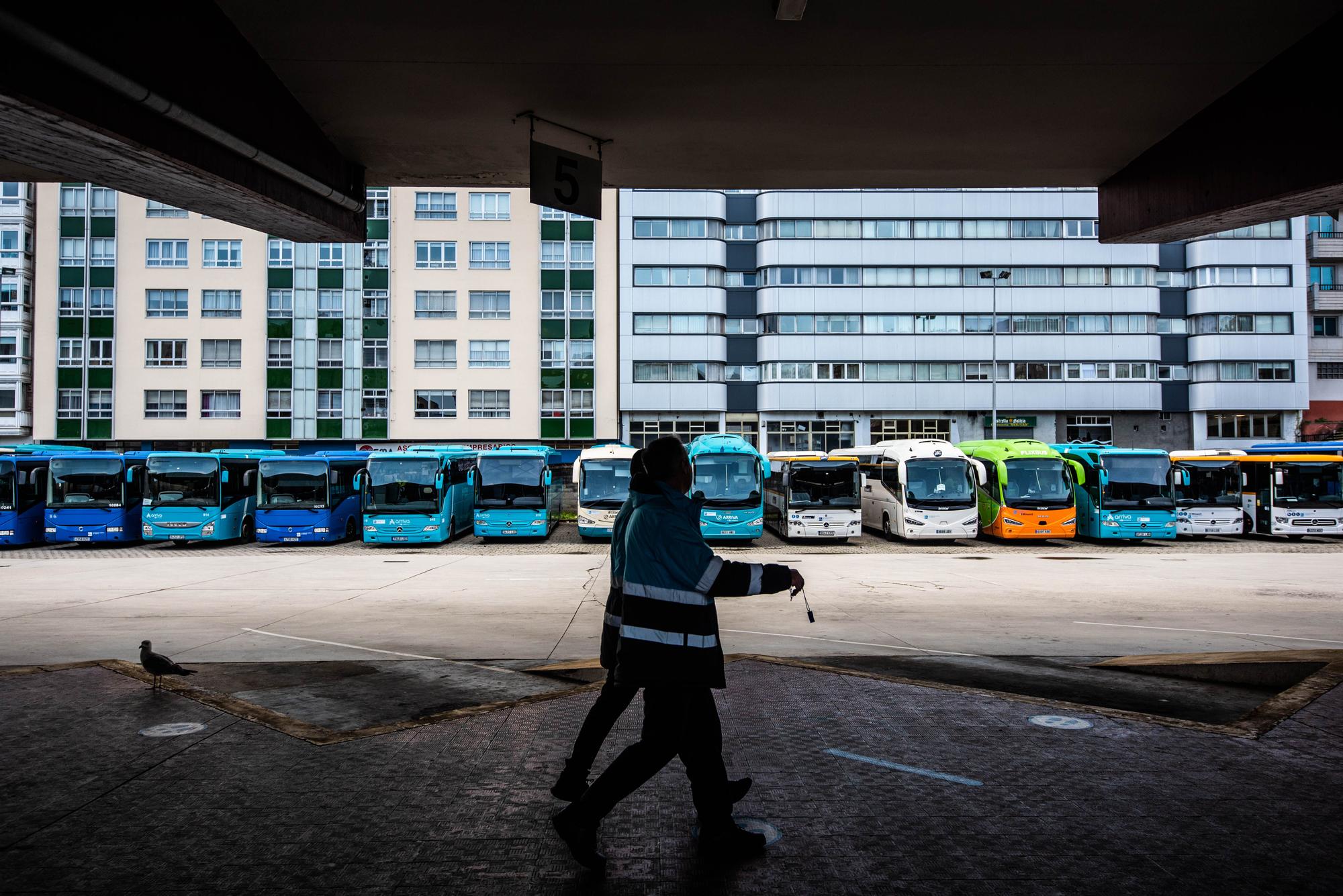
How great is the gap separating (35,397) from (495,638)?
172 ft

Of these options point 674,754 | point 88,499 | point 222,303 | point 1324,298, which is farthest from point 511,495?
point 1324,298

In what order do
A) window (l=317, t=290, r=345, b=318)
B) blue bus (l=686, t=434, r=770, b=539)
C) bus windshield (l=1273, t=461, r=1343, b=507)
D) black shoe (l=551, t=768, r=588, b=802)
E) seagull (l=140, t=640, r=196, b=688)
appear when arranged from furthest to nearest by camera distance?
window (l=317, t=290, r=345, b=318) < bus windshield (l=1273, t=461, r=1343, b=507) < blue bus (l=686, t=434, r=770, b=539) < seagull (l=140, t=640, r=196, b=688) < black shoe (l=551, t=768, r=588, b=802)

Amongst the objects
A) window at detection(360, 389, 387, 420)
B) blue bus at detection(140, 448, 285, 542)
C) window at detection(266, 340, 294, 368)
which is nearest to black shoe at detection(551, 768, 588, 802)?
blue bus at detection(140, 448, 285, 542)

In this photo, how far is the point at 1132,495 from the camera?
88.3 feet

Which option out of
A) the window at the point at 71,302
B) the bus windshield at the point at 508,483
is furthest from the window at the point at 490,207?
the bus windshield at the point at 508,483

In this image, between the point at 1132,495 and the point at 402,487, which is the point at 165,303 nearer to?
the point at 402,487

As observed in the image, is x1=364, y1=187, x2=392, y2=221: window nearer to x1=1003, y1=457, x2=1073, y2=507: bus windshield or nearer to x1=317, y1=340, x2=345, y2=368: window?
x1=317, y1=340, x2=345, y2=368: window

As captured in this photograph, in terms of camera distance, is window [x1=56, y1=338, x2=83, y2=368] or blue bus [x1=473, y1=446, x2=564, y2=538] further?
window [x1=56, y1=338, x2=83, y2=368]

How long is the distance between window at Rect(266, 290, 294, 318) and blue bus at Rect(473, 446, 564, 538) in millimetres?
29807

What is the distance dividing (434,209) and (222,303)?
12.3 m

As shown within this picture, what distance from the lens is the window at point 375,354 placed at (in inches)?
2078

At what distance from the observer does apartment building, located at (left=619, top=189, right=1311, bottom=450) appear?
177ft

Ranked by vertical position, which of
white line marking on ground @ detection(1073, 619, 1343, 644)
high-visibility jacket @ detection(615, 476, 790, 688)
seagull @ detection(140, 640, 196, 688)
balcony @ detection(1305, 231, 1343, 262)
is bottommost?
white line marking on ground @ detection(1073, 619, 1343, 644)

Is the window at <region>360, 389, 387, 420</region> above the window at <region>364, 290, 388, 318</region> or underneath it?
underneath
